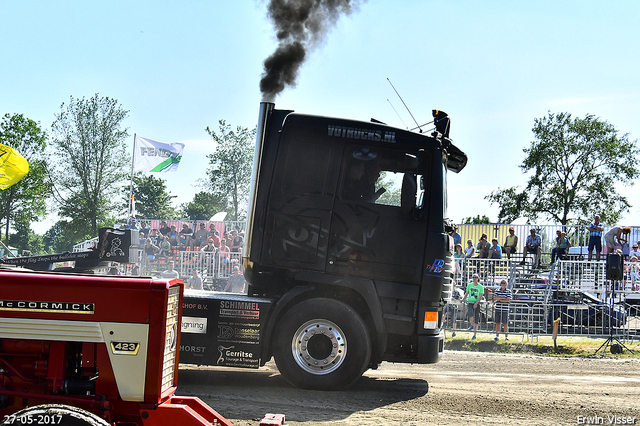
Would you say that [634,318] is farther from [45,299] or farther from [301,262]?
[45,299]

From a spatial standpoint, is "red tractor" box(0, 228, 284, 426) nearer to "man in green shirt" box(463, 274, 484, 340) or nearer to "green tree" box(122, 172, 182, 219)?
"man in green shirt" box(463, 274, 484, 340)

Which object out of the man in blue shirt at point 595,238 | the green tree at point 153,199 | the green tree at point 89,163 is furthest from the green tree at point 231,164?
the green tree at point 153,199

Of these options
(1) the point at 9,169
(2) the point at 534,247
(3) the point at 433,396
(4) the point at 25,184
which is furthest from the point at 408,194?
(4) the point at 25,184

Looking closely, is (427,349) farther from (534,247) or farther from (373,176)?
(534,247)

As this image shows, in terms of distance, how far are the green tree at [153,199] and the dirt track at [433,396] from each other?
6210cm

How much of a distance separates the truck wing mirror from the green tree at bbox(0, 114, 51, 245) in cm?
2912

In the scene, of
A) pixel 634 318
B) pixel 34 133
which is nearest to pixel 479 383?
pixel 634 318

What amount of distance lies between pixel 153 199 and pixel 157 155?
53020 mm

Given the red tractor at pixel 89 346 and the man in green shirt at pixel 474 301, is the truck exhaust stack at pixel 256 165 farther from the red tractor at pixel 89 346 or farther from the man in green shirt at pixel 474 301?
the man in green shirt at pixel 474 301

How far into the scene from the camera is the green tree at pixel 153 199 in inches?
2722

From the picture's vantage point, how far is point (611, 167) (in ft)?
132

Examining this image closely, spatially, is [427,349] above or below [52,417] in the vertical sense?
above

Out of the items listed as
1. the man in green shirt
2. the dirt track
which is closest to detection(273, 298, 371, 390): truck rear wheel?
the dirt track

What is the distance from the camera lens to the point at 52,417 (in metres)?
3.29
